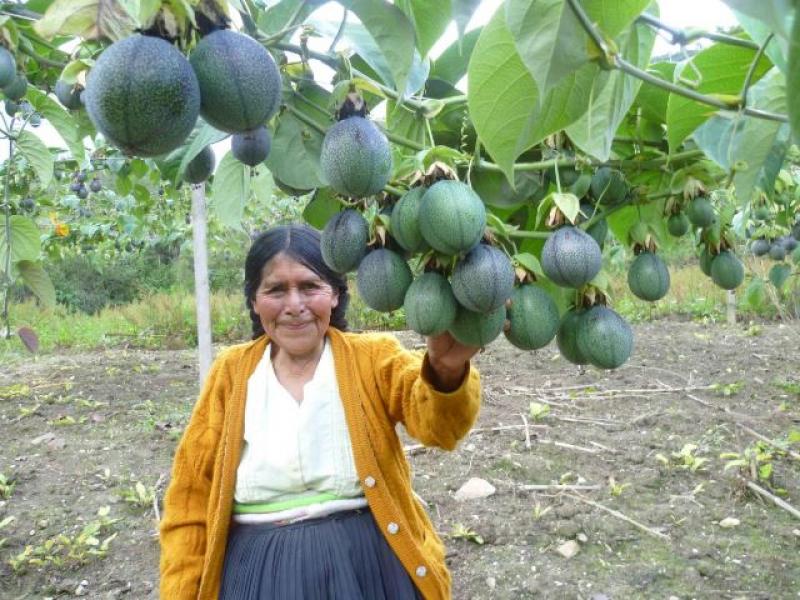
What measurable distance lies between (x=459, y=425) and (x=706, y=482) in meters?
2.54

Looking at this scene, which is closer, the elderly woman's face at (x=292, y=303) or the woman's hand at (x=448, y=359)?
the woman's hand at (x=448, y=359)

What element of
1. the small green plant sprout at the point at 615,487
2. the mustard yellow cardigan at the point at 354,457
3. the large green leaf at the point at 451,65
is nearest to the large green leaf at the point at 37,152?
the mustard yellow cardigan at the point at 354,457

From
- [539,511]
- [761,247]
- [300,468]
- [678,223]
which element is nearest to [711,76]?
[678,223]

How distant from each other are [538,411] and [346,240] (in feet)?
13.3

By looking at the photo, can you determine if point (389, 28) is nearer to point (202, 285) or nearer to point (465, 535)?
point (465, 535)

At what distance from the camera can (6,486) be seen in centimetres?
394

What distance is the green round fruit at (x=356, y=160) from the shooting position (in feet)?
2.30

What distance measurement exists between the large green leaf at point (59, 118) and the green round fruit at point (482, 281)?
4.44 feet

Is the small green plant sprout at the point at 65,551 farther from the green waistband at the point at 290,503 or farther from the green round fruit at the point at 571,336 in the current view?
the green round fruit at the point at 571,336

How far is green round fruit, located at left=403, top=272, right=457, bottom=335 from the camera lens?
74cm

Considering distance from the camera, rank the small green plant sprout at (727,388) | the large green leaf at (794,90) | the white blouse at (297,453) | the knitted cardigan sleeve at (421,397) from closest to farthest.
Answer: the large green leaf at (794,90) → the knitted cardigan sleeve at (421,397) → the white blouse at (297,453) → the small green plant sprout at (727,388)

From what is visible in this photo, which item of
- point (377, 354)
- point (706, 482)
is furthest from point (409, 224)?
point (706, 482)

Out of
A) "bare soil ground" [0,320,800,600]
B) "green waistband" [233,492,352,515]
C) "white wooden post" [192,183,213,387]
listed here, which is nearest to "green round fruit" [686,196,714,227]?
"green waistband" [233,492,352,515]

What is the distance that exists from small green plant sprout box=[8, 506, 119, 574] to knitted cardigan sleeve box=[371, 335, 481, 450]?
2063 millimetres
